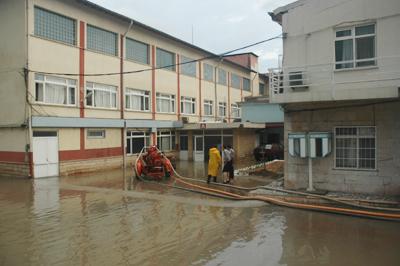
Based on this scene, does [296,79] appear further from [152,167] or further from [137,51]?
[137,51]

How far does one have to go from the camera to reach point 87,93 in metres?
21.7

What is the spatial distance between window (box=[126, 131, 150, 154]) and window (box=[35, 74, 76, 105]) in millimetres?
5169

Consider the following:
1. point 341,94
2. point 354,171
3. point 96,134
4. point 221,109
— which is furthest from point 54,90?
point 221,109

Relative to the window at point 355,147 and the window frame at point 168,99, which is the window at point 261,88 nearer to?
the window frame at point 168,99

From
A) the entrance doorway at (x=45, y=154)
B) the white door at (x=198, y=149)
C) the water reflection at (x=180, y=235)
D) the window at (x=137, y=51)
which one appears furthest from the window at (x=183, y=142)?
the water reflection at (x=180, y=235)

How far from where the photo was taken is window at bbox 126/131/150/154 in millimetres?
25008

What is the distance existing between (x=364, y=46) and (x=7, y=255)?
11.6 meters

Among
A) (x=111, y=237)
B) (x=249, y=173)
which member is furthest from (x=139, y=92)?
(x=111, y=237)

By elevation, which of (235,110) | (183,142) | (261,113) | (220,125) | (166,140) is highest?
(235,110)

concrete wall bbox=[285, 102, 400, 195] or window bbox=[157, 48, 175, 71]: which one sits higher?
window bbox=[157, 48, 175, 71]

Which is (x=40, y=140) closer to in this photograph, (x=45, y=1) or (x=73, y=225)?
(x=45, y=1)

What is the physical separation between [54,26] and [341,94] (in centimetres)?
1504

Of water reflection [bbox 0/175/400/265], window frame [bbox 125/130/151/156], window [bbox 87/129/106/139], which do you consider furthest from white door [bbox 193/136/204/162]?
water reflection [bbox 0/175/400/265]

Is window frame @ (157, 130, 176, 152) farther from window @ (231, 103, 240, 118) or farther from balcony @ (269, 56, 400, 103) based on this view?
balcony @ (269, 56, 400, 103)
